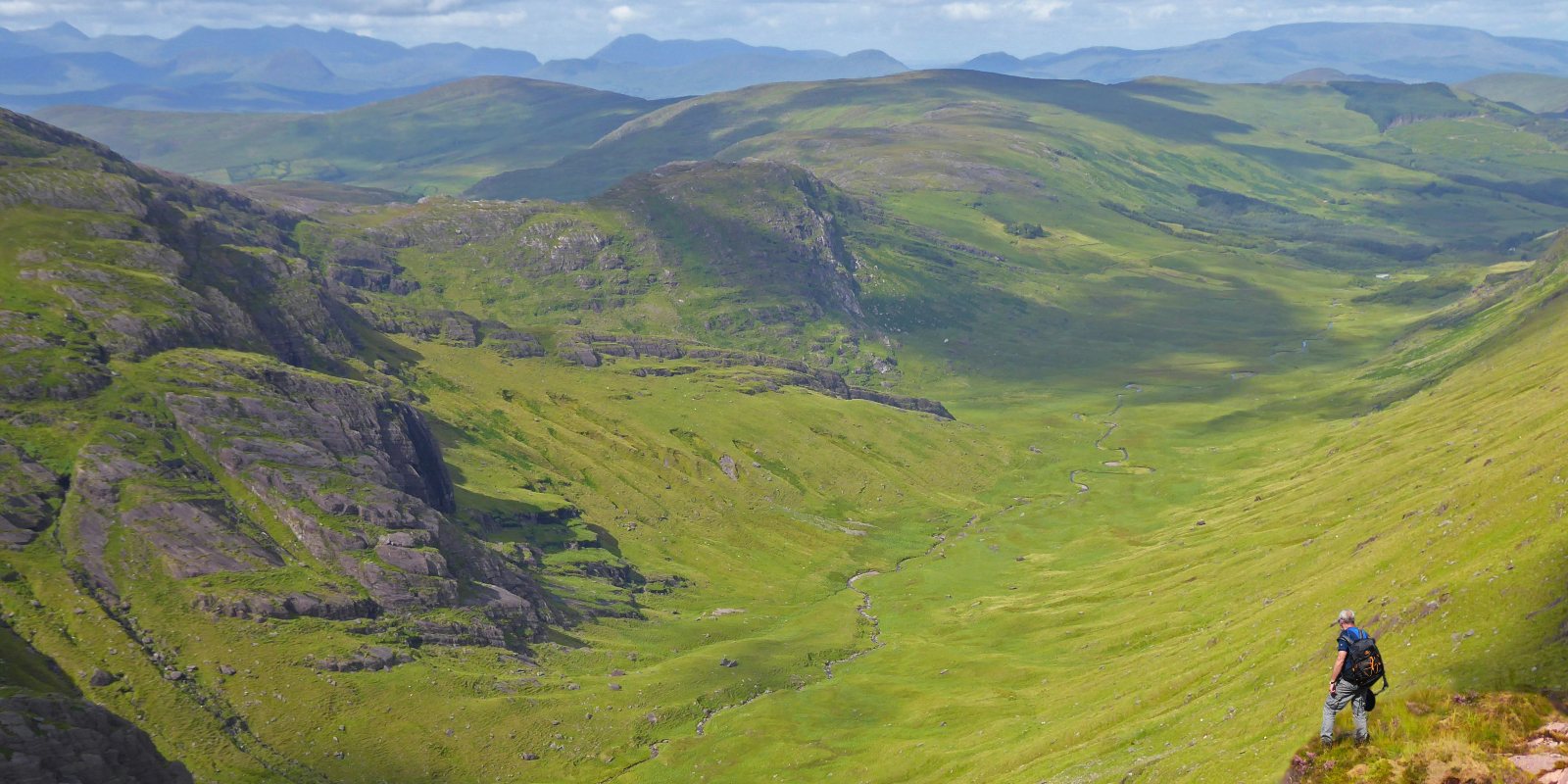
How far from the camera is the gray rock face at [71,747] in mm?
104688

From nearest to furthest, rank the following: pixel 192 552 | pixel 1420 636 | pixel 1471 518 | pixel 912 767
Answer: pixel 1420 636 < pixel 1471 518 < pixel 912 767 < pixel 192 552

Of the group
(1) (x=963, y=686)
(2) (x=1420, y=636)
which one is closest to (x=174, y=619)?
(1) (x=963, y=686)

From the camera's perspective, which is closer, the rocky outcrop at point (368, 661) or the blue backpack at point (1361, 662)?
the blue backpack at point (1361, 662)

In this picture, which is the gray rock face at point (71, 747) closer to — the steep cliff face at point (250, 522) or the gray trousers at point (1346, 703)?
the steep cliff face at point (250, 522)

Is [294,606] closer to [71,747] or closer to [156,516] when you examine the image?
[156,516]

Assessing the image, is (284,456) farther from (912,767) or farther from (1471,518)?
(1471,518)

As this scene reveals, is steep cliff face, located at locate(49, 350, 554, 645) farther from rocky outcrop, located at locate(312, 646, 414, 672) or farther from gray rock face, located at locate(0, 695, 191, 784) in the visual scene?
gray rock face, located at locate(0, 695, 191, 784)

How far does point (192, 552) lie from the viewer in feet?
542

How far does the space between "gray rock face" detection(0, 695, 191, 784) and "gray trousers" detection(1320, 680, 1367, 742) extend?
105218 millimetres

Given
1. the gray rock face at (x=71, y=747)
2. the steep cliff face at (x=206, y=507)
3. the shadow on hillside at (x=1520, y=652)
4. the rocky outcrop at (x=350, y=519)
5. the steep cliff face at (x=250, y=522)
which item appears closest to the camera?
the shadow on hillside at (x=1520, y=652)

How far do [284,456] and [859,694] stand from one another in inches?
3928

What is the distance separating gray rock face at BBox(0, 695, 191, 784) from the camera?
Result: 105 metres

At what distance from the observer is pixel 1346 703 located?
4722cm

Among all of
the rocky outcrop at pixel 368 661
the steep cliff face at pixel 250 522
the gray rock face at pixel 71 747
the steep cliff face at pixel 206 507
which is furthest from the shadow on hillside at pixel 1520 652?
the steep cliff face at pixel 206 507
